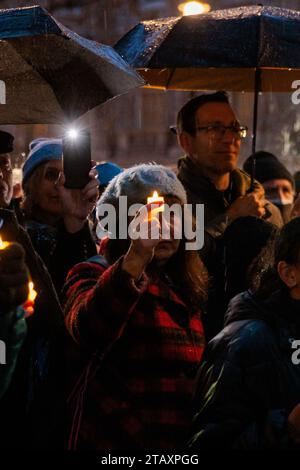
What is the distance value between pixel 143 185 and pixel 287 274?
0.73 m

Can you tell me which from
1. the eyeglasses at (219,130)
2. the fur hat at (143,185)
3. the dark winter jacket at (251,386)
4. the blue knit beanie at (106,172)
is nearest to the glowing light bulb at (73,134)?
the fur hat at (143,185)

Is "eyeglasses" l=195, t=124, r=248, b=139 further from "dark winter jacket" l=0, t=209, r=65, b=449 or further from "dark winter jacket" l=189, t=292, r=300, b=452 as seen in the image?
"dark winter jacket" l=189, t=292, r=300, b=452

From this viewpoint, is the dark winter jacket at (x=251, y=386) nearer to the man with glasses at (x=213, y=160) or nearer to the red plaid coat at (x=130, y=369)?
the red plaid coat at (x=130, y=369)

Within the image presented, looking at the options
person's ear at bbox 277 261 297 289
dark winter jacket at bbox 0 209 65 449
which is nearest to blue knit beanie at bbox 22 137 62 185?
dark winter jacket at bbox 0 209 65 449

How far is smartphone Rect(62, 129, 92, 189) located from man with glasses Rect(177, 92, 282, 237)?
3.12 feet

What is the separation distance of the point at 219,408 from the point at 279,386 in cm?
21

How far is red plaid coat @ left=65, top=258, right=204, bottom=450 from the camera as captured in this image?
2969mm

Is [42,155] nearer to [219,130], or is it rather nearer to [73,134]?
[73,134]

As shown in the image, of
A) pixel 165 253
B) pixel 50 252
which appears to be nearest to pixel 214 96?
pixel 50 252

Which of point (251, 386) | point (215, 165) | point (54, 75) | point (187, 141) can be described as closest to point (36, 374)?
point (251, 386)

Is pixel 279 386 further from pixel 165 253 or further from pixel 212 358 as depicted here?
pixel 165 253

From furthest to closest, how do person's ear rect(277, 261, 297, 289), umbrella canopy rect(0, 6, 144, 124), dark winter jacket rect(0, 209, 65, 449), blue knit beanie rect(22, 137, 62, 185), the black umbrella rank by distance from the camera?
blue knit beanie rect(22, 137, 62, 185) → the black umbrella → umbrella canopy rect(0, 6, 144, 124) → dark winter jacket rect(0, 209, 65, 449) → person's ear rect(277, 261, 297, 289)

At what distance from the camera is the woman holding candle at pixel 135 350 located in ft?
9.70
